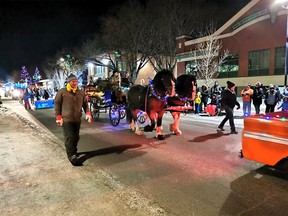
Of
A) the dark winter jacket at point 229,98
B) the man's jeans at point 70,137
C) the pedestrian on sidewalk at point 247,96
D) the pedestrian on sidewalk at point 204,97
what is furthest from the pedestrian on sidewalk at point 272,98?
the man's jeans at point 70,137

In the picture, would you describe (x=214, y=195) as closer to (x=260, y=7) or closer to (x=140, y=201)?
(x=140, y=201)

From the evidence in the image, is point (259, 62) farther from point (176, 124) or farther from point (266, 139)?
point (266, 139)

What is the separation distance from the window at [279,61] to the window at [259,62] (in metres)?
0.95

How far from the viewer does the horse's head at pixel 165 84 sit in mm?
7477

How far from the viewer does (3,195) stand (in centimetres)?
419

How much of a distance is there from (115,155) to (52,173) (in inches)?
68.1

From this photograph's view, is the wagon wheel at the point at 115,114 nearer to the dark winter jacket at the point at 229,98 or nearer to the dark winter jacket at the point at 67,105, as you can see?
the dark winter jacket at the point at 229,98

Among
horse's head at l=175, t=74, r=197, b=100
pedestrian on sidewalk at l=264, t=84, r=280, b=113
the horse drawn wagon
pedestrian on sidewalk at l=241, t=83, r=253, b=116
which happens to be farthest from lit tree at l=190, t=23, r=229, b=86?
horse's head at l=175, t=74, r=197, b=100

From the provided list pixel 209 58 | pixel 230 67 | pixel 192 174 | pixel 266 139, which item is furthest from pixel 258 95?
pixel 230 67

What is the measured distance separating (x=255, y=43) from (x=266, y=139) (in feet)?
96.1

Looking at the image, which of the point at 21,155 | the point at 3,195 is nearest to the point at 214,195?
the point at 3,195

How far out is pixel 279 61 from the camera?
27797 millimetres

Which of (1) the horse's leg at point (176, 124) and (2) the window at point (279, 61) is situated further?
(2) the window at point (279, 61)

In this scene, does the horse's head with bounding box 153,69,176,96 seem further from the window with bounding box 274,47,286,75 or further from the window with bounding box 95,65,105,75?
the window with bounding box 95,65,105,75
